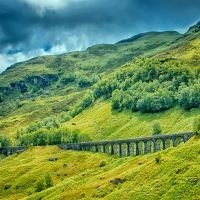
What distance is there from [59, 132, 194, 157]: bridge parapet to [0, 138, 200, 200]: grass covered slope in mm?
8537

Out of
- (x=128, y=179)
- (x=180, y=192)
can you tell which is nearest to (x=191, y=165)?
(x=180, y=192)

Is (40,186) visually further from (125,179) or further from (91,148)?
(91,148)

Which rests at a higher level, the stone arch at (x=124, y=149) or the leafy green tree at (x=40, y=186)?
the stone arch at (x=124, y=149)

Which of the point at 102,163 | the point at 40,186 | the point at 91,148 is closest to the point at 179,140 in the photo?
the point at 102,163

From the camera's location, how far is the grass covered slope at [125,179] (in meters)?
75.1

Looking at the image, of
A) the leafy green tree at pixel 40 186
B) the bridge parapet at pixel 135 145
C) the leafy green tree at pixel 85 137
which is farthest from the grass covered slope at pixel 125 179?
the leafy green tree at pixel 85 137

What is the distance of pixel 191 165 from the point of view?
262ft

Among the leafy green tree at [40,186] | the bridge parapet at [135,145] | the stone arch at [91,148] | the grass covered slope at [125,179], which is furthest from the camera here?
the stone arch at [91,148]

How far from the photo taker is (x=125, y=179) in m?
92.6

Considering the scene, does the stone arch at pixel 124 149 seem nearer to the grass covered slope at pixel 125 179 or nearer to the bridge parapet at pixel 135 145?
the bridge parapet at pixel 135 145

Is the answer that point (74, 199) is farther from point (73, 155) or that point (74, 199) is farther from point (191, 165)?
point (73, 155)

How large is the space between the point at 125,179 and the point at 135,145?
7577 cm

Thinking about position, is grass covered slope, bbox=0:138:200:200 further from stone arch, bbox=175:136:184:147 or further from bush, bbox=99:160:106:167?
stone arch, bbox=175:136:184:147

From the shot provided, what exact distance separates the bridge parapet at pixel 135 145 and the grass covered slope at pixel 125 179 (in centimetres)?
854
